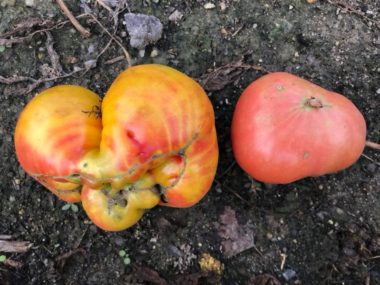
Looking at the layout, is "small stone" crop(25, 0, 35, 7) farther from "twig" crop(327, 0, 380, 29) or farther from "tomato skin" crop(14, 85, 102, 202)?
"twig" crop(327, 0, 380, 29)

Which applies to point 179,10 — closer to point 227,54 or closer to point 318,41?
point 227,54

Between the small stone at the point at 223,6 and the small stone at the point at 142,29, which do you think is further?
the small stone at the point at 223,6

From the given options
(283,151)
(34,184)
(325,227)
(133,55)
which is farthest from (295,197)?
(34,184)

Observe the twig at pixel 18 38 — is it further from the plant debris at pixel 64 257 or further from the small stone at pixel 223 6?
the plant debris at pixel 64 257

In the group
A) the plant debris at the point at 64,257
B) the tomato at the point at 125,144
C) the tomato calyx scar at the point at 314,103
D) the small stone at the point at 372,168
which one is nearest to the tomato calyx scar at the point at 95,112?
the tomato at the point at 125,144

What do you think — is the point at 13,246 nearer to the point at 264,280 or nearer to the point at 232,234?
the point at 232,234

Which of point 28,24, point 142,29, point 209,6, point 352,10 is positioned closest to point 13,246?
point 28,24
